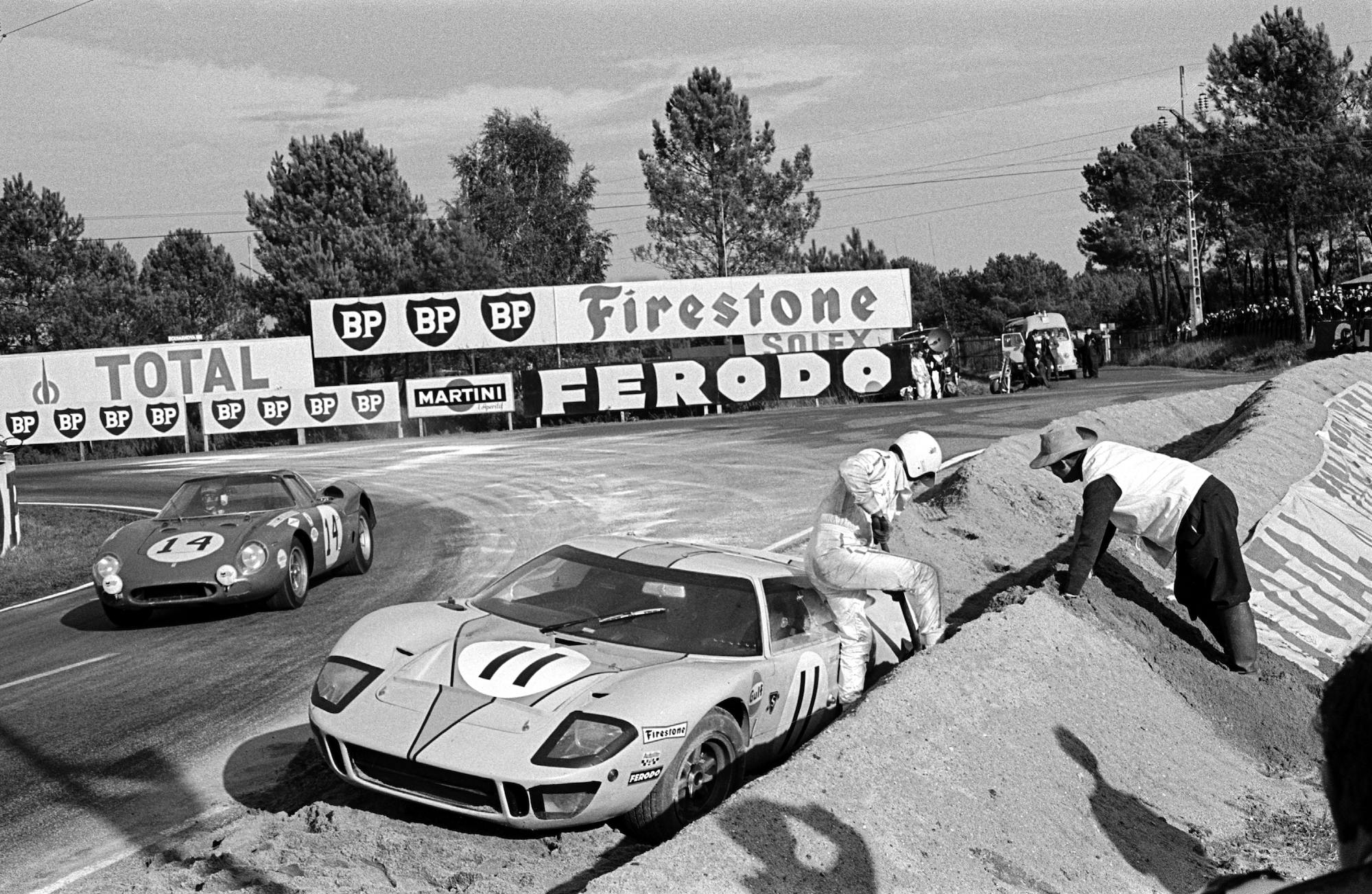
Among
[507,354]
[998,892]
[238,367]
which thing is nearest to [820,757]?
[998,892]

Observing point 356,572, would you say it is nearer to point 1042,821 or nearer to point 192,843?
point 192,843

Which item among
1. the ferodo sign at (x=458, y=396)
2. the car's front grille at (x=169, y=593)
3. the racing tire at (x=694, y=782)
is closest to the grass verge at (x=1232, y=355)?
the ferodo sign at (x=458, y=396)

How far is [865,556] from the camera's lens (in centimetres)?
699

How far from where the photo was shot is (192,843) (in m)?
5.57

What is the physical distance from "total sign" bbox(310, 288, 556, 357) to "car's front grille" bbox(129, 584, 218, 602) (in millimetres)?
28143

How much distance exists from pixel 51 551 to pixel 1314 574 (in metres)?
14.7

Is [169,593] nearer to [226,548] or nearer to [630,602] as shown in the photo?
[226,548]

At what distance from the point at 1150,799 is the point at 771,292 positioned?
33.9 metres

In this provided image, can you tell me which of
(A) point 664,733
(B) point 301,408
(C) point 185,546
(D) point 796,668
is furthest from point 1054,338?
(A) point 664,733

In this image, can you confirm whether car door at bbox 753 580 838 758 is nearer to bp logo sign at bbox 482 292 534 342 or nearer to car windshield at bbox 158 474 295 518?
car windshield at bbox 158 474 295 518

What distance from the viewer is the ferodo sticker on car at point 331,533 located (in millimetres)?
12188

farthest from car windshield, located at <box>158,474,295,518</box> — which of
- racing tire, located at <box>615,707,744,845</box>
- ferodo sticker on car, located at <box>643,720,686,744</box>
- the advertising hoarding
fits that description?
the advertising hoarding

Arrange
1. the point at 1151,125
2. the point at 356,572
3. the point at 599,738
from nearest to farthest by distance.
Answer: the point at 599,738 → the point at 356,572 → the point at 1151,125

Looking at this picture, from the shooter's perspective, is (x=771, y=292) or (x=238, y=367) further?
(x=771, y=292)
